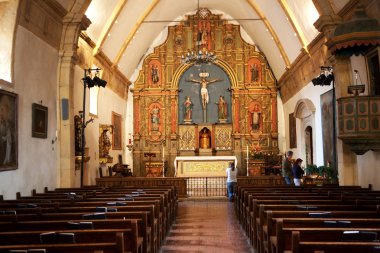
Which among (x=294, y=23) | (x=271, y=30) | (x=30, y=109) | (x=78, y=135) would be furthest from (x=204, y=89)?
(x=30, y=109)

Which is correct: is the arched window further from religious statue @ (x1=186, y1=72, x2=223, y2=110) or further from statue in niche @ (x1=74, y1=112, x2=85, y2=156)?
religious statue @ (x1=186, y1=72, x2=223, y2=110)

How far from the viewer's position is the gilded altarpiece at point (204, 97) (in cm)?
2358

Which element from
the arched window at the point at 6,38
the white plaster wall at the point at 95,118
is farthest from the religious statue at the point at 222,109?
the arched window at the point at 6,38

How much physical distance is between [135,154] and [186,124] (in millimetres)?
3277

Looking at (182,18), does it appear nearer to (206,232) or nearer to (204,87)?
(204,87)

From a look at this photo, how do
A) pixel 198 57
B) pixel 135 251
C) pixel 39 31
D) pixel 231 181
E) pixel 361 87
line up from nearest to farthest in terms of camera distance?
pixel 135 251, pixel 361 87, pixel 39 31, pixel 231 181, pixel 198 57

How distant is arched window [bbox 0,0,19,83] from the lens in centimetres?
951

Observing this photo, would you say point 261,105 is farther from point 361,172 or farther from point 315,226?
point 315,226

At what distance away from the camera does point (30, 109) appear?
418 inches

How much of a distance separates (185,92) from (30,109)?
14090 mm

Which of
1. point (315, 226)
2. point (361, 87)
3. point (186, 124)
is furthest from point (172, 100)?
point (315, 226)

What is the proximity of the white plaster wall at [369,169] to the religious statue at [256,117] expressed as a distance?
11.8 meters

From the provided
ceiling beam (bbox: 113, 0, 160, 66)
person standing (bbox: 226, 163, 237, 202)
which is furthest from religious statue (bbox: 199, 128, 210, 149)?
person standing (bbox: 226, 163, 237, 202)

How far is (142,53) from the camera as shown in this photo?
2405 cm
